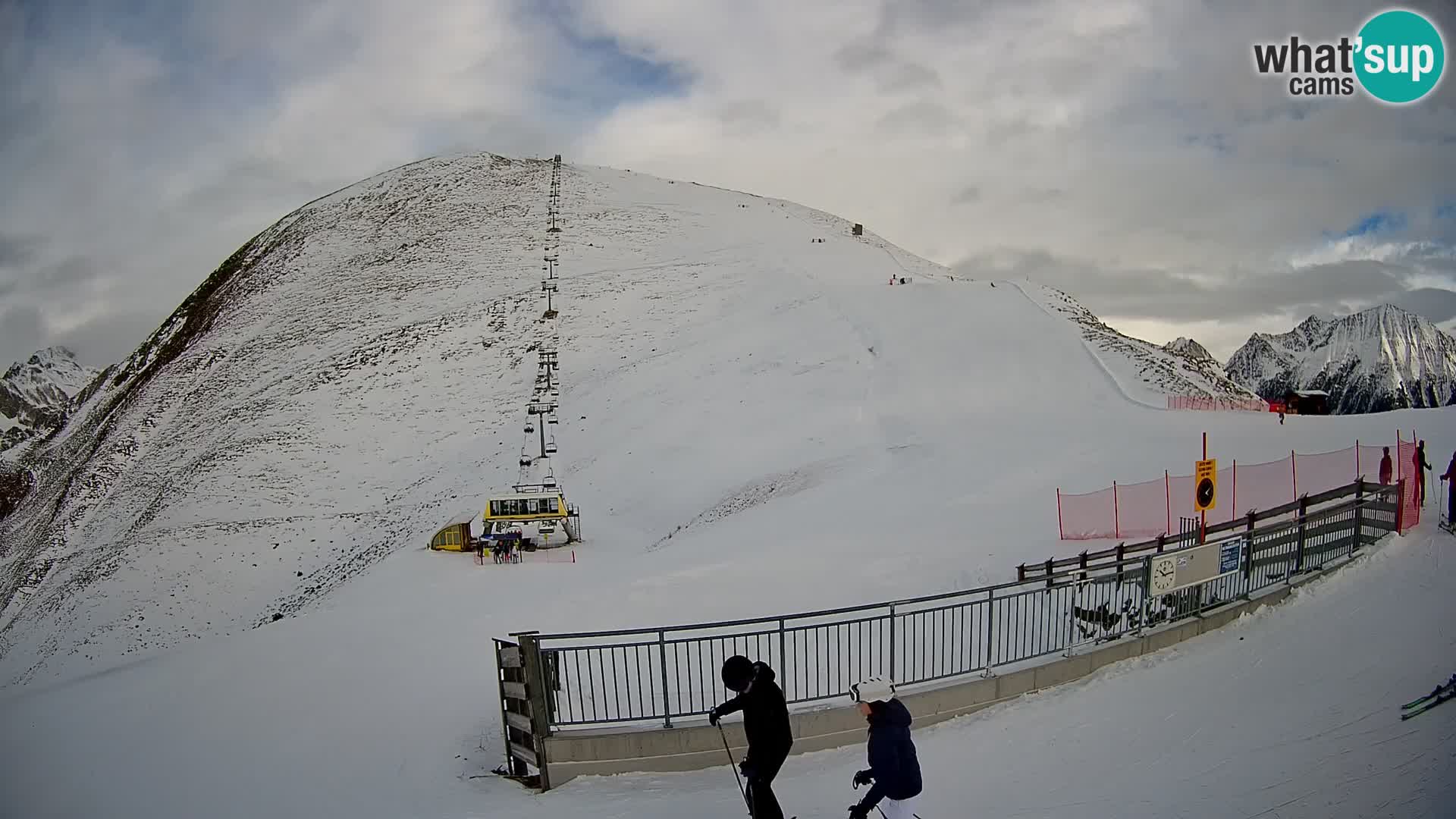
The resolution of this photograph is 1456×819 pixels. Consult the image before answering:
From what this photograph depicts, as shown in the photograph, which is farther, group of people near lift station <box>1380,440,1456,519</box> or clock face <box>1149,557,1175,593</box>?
group of people near lift station <box>1380,440,1456,519</box>

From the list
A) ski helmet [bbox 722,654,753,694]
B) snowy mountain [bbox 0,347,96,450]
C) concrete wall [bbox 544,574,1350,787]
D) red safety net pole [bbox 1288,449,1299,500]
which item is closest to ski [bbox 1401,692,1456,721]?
concrete wall [bbox 544,574,1350,787]

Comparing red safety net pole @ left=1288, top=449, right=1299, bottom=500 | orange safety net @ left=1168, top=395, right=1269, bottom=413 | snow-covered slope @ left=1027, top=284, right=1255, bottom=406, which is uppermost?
snow-covered slope @ left=1027, top=284, right=1255, bottom=406

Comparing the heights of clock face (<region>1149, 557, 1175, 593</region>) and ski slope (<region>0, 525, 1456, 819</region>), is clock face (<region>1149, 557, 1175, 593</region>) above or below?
above

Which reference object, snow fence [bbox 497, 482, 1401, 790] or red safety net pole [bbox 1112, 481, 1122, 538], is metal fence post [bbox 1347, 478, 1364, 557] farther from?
red safety net pole [bbox 1112, 481, 1122, 538]

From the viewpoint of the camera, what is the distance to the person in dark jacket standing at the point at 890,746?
18.4 ft

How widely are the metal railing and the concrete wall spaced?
0.18m

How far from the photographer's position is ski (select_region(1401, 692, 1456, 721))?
708 centimetres

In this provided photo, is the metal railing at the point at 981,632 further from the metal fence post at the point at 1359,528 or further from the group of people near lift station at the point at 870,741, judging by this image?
the group of people near lift station at the point at 870,741

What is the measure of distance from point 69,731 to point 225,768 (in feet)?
18.2

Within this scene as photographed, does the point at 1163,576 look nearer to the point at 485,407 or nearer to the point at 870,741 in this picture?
the point at 870,741

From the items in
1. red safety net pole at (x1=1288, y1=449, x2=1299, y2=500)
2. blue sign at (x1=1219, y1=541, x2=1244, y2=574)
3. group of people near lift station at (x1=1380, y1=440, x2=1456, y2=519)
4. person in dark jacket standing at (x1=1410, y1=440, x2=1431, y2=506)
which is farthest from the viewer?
red safety net pole at (x1=1288, y1=449, x2=1299, y2=500)

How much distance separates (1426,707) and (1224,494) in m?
13.4

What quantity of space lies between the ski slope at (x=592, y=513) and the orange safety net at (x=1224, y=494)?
1.85m

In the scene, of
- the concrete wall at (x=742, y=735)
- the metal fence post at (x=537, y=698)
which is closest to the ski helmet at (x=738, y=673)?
the concrete wall at (x=742, y=735)
